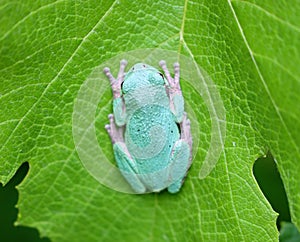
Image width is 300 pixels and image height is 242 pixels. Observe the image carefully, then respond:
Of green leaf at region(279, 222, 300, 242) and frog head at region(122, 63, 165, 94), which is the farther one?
green leaf at region(279, 222, 300, 242)

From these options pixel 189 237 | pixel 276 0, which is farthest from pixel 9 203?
pixel 276 0

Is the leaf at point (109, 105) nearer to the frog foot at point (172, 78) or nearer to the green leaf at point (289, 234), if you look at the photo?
the frog foot at point (172, 78)

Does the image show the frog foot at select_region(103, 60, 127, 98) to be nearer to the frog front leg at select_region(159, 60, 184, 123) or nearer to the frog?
the frog

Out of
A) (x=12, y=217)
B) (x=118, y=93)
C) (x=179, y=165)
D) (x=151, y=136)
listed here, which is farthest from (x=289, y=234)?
(x=12, y=217)

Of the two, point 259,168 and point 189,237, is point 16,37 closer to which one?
point 189,237

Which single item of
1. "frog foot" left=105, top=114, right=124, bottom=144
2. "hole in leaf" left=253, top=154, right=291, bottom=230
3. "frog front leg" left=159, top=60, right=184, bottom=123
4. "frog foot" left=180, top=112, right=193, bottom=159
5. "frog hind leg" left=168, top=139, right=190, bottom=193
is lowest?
"hole in leaf" left=253, top=154, right=291, bottom=230

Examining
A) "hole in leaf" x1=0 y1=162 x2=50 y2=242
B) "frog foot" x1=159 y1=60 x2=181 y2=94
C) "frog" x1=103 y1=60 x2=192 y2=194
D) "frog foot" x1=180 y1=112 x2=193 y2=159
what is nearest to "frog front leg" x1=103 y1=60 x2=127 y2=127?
"frog" x1=103 y1=60 x2=192 y2=194

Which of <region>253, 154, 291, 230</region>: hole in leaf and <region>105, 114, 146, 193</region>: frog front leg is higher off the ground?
<region>105, 114, 146, 193</region>: frog front leg

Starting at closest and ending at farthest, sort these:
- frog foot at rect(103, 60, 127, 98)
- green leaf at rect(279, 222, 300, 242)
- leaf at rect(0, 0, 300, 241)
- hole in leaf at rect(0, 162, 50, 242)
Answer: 1. leaf at rect(0, 0, 300, 241)
2. frog foot at rect(103, 60, 127, 98)
3. green leaf at rect(279, 222, 300, 242)
4. hole in leaf at rect(0, 162, 50, 242)
